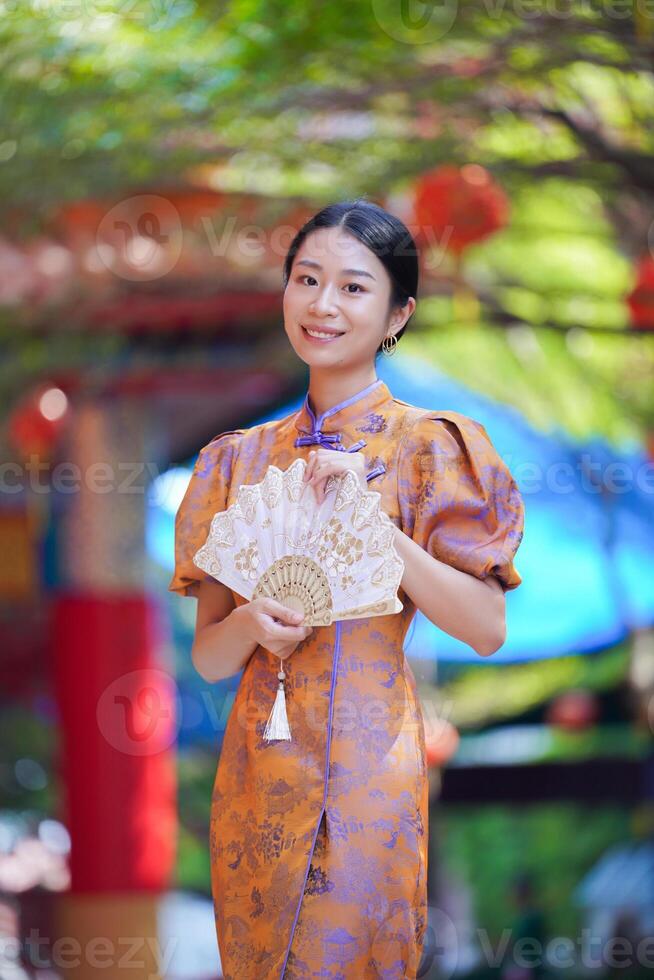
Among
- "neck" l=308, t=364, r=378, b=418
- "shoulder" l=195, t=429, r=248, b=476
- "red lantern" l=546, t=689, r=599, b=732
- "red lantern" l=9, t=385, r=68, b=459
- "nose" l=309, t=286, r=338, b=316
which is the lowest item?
"red lantern" l=546, t=689, r=599, b=732

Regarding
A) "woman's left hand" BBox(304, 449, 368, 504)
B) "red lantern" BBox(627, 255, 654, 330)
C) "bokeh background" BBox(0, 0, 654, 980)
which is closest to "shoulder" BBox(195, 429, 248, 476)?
"woman's left hand" BBox(304, 449, 368, 504)

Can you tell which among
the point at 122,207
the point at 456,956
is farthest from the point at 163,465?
the point at 456,956

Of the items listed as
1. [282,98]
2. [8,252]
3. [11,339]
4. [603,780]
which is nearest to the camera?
[282,98]

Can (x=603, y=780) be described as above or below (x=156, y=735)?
below

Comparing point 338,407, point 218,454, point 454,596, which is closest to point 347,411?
point 338,407

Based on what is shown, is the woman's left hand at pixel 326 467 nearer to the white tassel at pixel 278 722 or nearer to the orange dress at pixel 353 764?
the orange dress at pixel 353 764

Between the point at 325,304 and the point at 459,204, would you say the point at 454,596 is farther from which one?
the point at 459,204

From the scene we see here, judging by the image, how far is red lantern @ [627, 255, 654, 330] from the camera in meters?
4.80

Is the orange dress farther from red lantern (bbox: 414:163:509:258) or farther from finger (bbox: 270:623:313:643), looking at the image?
red lantern (bbox: 414:163:509:258)

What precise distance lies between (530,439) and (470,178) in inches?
111

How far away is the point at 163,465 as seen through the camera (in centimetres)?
599

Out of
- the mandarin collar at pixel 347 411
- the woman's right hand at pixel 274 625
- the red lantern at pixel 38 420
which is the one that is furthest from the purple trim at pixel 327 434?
the red lantern at pixel 38 420

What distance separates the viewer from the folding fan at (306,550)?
5.97 feet

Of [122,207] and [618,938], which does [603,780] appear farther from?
[122,207]
